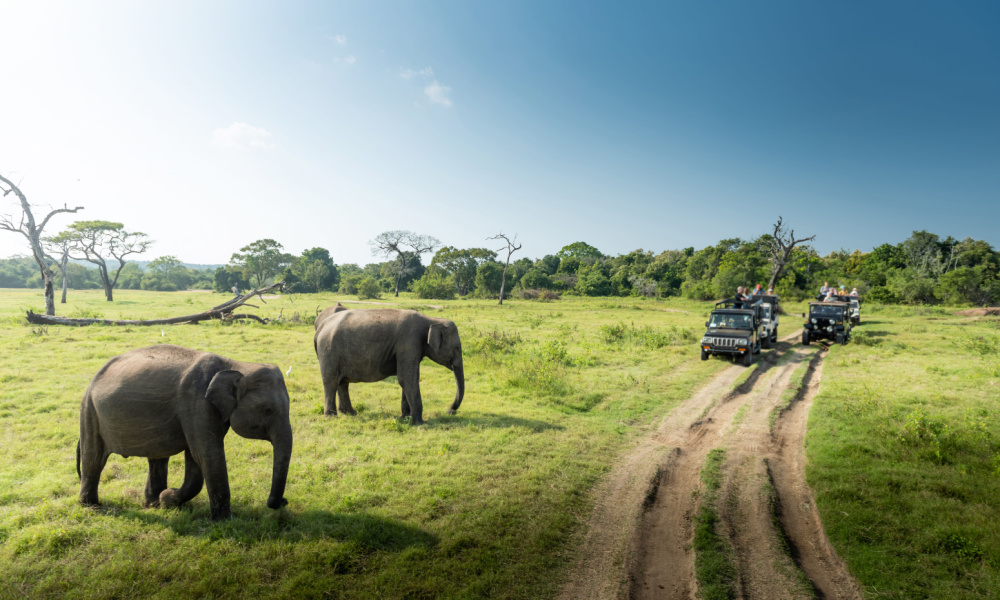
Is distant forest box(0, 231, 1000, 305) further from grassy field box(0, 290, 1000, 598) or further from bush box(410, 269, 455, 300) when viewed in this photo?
grassy field box(0, 290, 1000, 598)

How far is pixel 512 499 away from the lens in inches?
269

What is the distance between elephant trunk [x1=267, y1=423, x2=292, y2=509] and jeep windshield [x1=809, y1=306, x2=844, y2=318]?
26.4 m

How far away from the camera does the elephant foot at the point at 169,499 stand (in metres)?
5.91

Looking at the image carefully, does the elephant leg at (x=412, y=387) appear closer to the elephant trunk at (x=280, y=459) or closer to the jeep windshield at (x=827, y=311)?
the elephant trunk at (x=280, y=459)

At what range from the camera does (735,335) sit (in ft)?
59.8

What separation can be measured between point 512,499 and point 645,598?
2.37 m

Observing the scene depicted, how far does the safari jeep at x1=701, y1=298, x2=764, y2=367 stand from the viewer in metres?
17.7

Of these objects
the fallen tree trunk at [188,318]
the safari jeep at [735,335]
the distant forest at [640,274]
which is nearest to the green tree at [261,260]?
the distant forest at [640,274]

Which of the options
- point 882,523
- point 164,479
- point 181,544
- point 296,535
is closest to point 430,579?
point 296,535

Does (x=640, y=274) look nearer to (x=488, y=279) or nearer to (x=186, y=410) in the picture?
(x=488, y=279)

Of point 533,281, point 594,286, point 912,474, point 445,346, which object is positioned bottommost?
point 912,474

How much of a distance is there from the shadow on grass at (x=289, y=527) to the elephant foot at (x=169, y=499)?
9 centimetres

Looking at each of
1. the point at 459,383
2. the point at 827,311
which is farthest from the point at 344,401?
the point at 827,311

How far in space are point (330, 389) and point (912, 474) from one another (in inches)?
452
